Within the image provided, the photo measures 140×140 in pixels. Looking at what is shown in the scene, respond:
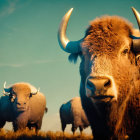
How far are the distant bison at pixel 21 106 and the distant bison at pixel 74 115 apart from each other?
65.4 inches

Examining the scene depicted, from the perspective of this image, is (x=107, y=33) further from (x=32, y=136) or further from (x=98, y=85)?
(x=32, y=136)

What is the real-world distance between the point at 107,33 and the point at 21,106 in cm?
611

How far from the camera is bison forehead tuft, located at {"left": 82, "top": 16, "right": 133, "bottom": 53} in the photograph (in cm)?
382

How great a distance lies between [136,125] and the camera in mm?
4168

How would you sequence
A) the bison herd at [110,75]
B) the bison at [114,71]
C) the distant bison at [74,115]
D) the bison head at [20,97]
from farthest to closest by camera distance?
the distant bison at [74,115] < the bison head at [20,97] < the bison at [114,71] < the bison herd at [110,75]

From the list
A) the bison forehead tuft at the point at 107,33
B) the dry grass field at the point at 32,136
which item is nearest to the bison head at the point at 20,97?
the dry grass field at the point at 32,136

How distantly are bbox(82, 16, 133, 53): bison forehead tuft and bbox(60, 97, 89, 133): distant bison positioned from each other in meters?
9.34

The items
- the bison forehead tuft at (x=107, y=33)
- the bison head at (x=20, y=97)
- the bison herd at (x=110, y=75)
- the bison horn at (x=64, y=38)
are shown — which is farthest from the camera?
the bison head at (x=20, y=97)

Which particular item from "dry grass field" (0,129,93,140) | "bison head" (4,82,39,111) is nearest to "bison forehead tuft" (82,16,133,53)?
"dry grass field" (0,129,93,140)

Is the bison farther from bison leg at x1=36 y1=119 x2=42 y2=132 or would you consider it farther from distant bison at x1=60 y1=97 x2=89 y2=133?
distant bison at x1=60 y1=97 x2=89 y2=133

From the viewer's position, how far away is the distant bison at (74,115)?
42.5 feet

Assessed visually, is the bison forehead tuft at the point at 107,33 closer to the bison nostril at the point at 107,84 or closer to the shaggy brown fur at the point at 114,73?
the shaggy brown fur at the point at 114,73

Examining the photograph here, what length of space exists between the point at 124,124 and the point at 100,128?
52cm

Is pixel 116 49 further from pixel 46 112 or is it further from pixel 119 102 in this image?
pixel 46 112
